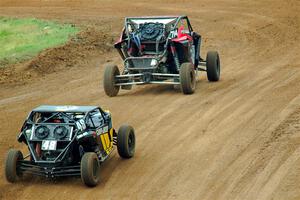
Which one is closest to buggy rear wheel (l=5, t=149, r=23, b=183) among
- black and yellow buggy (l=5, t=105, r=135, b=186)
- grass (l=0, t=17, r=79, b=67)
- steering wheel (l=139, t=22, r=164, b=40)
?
black and yellow buggy (l=5, t=105, r=135, b=186)

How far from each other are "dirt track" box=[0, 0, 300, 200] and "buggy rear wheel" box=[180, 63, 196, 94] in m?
0.17

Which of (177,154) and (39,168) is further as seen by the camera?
(177,154)

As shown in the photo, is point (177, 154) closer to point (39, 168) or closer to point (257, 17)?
point (39, 168)

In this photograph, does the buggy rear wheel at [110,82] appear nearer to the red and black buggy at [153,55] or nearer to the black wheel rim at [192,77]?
the red and black buggy at [153,55]

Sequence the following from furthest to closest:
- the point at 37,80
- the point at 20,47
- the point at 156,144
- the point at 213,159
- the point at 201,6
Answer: the point at 201,6, the point at 20,47, the point at 37,80, the point at 156,144, the point at 213,159

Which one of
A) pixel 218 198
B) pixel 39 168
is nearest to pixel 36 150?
pixel 39 168

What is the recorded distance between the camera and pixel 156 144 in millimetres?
13359

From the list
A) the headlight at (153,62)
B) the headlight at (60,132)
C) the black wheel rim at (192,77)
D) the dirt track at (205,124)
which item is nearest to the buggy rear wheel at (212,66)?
A: the dirt track at (205,124)

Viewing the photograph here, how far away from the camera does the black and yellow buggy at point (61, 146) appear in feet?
36.9

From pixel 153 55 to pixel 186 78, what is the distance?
1.28 meters

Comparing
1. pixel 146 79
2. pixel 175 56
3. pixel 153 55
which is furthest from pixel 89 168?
pixel 175 56

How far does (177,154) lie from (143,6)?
21.4m

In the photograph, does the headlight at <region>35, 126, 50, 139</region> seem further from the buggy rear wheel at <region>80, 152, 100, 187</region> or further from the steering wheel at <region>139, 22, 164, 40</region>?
the steering wheel at <region>139, 22, 164, 40</region>

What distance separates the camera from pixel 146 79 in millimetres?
17500
